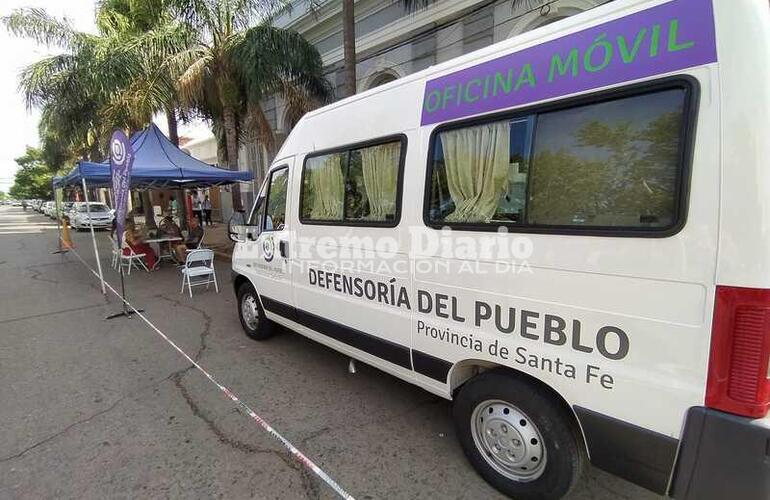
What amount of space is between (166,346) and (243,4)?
911 centimetres

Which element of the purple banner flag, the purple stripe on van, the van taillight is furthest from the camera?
the purple banner flag

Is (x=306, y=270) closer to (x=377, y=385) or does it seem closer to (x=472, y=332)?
(x=377, y=385)

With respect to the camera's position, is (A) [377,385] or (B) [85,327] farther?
(B) [85,327]

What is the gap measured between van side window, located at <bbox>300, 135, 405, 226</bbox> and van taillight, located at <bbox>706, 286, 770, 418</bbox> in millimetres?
1855

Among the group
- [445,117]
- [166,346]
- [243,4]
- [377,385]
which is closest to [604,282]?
[445,117]

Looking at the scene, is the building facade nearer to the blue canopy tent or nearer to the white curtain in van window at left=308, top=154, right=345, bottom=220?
the blue canopy tent

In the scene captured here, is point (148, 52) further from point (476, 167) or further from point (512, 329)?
point (512, 329)

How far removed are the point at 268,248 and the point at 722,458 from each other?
3.83 m

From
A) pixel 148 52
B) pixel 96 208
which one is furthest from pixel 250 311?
pixel 96 208

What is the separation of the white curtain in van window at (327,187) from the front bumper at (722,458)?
2.59 m

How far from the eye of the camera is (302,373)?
4.10 m

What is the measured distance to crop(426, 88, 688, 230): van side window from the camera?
5.69ft

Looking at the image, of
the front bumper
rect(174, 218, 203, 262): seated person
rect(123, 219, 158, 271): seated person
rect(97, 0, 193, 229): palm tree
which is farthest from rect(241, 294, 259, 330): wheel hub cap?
rect(97, 0, 193, 229): palm tree

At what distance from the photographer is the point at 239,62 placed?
958cm
